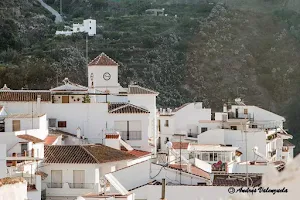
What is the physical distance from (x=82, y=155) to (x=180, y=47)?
228 feet

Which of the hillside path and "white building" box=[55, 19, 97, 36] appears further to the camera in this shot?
the hillside path

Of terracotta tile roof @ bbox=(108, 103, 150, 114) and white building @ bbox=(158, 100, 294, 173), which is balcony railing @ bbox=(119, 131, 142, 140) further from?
white building @ bbox=(158, 100, 294, 173)

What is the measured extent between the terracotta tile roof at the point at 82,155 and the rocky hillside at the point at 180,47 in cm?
4349

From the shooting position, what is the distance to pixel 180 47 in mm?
89188

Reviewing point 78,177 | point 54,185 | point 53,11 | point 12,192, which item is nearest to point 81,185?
point 78,177

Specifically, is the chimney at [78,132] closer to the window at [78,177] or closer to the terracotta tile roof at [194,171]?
the window at [78,177]

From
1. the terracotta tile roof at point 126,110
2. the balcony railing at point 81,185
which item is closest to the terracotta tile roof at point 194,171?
the balcony railing at point 81,185

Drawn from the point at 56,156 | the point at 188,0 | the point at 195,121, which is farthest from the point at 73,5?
the point at 56,156

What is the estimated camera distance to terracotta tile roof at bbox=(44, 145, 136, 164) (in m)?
19.9

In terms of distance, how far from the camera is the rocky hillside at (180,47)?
7669 cm

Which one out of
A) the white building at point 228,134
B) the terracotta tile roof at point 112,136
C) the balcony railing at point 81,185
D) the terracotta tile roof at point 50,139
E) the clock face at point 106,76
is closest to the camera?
the balcony railing at point 81,185

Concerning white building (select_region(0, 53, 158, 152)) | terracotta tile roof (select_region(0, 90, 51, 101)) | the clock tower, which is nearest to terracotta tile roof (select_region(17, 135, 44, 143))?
white building (select_region(0, 53, 158, 152))

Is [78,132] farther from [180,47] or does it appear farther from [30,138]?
[180,47]

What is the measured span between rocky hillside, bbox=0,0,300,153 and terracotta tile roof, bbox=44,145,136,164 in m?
43.5
